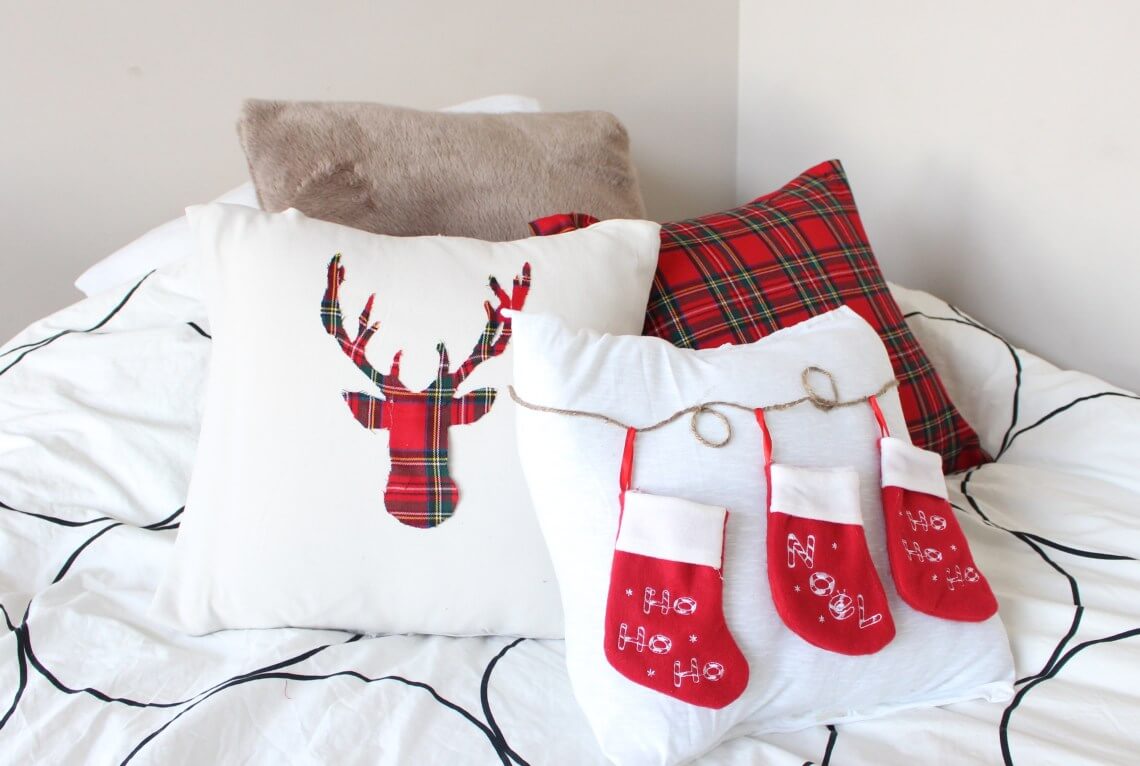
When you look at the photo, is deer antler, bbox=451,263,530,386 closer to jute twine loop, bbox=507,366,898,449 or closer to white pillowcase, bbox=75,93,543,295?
jute twine loop, bbox=507,366,898,449

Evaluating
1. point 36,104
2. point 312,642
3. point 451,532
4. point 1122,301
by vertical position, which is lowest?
point 312,642

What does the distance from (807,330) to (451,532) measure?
0.38m

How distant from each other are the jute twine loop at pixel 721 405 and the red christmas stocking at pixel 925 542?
0.15ft

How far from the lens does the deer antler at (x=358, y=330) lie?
78cm

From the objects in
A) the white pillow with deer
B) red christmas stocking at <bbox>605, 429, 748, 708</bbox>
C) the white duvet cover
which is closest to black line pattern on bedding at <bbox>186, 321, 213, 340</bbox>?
the white duvet cover

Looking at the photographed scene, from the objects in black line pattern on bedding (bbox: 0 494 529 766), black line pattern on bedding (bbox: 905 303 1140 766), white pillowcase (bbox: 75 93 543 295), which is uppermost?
white pillowcase (bbox: 75 93 543 295)

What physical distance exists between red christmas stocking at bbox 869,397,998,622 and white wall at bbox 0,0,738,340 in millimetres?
1013

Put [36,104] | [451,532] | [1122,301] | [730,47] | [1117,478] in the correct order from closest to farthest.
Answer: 1. [451,532]
2. [1117,478]
3. [1122,301]
4. [36,104]
5. [730,47]

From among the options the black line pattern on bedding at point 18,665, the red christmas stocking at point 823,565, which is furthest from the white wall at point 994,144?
the black line pattern on bedding at point 18,665

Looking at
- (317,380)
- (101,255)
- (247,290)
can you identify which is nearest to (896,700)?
(317,380)

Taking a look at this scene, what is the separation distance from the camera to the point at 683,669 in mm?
608

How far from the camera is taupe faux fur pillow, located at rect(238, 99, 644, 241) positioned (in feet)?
3.14

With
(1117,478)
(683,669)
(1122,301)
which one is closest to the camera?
(683,669)

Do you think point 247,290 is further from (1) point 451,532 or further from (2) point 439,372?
(1) point 451,532
